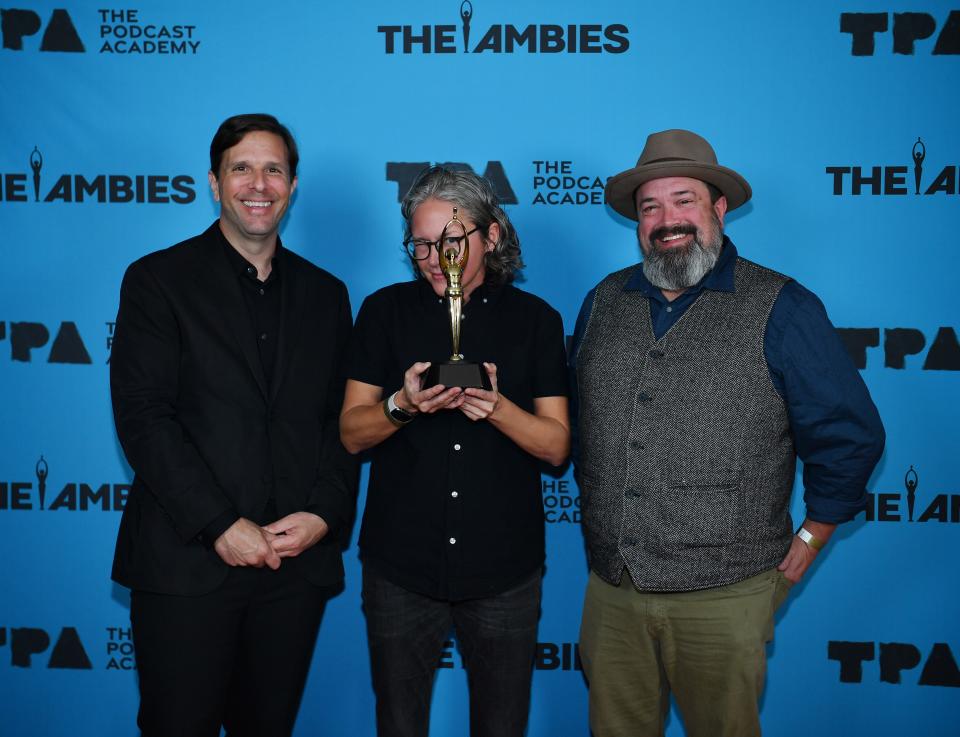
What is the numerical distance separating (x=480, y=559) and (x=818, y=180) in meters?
1.80

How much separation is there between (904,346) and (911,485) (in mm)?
495

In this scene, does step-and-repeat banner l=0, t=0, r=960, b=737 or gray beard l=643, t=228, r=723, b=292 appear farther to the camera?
step-and-repeat banner l=0, t=0, r=960, b=737

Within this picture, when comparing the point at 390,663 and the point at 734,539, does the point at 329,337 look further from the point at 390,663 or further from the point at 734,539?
the point at 734,539

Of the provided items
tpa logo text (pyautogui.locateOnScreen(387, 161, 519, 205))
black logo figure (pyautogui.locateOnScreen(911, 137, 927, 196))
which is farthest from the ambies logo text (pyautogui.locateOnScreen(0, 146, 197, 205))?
black logo figure (pyautogui.locateOnScreen(911, 137, 927, 196))

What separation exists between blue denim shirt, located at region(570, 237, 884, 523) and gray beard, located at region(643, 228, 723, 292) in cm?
7

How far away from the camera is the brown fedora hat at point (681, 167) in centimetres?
212

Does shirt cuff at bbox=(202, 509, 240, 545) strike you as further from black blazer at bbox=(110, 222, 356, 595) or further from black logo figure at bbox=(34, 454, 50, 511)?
black logo figure at bbox=(34, 454, 50, 511)

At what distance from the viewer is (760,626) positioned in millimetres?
1994

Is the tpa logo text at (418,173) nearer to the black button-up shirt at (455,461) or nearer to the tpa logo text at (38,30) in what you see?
the black button-up shirt at (455,461)

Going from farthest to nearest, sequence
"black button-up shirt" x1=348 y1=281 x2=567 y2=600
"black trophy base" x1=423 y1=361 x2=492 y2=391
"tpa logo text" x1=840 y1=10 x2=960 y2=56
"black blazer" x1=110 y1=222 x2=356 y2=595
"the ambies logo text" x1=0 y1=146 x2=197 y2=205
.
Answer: "the ambies logo text" x1=0 y1=146 x2=197 y2=205
"tpa logo text" x1=840 y1=10 x2=960 y2=56
"black button-up shirt" x1=348 y1=281 x2=567 y2=600
"black blazer" x1=110 y1=222 x2=356 y2=595
"black trophy base" x1=423 y1=361 x2=492 y2=391

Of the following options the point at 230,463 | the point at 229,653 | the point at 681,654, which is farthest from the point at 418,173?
the point at 681,654

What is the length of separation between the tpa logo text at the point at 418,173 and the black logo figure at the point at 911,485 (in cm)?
170

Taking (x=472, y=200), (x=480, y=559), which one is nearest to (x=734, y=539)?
(x=480, y=559)

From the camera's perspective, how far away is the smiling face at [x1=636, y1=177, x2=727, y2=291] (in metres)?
2.08
